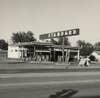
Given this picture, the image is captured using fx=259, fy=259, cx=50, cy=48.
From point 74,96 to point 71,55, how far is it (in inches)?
2050

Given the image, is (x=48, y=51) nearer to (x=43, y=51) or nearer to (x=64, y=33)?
(x=43, y=51)

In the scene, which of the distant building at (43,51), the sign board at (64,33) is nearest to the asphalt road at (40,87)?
the distant building at (43,51)

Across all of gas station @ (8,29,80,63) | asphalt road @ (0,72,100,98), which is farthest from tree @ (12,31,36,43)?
asphalt road @ (0,72,100,98)

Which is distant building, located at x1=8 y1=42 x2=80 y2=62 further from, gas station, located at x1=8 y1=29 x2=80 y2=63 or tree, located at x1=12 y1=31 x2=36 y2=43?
tree, located at x1=12 y1=31 x2=36 y2=43

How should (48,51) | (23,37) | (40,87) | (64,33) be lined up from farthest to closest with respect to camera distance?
1. (23,37)
2. (64,33)
3. (48,51)
4. (40,87)

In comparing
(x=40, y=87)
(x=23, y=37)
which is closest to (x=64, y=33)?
(x=40, y=87)

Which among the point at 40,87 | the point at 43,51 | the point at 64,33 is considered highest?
the point at 64,33

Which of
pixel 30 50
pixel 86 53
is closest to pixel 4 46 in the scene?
pixel 86 53

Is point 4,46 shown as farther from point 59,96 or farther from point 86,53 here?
point 59,96

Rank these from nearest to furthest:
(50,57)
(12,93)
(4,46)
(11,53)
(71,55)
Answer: (12,93)
(50,57)
(71,55)
(11,53)
(4,46)

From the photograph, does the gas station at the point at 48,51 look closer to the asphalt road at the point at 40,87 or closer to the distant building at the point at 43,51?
the distant building at the point at 43,51

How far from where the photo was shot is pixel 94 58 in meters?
71.7

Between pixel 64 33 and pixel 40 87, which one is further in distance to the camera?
pixel 64 33

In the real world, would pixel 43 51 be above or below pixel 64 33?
below
